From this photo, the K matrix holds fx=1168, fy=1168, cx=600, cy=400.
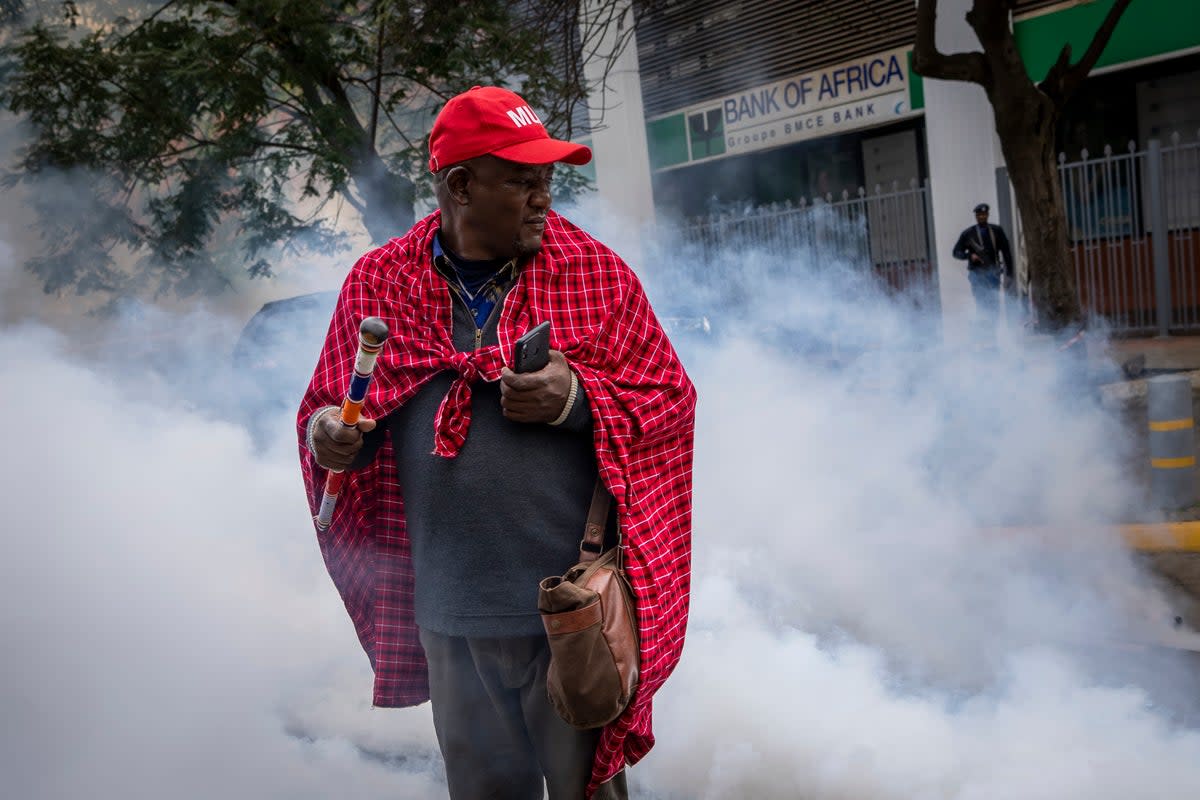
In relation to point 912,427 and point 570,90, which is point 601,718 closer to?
point 912,427

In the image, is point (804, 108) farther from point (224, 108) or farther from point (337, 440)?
point (337, 440)

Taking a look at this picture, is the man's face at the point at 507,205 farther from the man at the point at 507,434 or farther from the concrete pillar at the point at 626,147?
the concrete pillar at the point at 626,147

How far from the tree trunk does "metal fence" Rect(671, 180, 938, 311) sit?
11.3ft

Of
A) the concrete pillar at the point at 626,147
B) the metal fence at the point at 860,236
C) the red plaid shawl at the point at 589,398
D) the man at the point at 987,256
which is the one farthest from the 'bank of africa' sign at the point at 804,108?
the red plaid shawl at the point at 589,398

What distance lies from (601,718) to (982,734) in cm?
151

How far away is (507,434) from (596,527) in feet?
0.77

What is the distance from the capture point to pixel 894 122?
1265cm

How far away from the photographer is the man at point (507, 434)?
2102 millimetres

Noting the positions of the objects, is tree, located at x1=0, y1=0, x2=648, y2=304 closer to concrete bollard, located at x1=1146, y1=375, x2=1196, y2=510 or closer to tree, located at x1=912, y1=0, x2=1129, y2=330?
tree, located at x1=912, y1=0, x2=1129, y2=330

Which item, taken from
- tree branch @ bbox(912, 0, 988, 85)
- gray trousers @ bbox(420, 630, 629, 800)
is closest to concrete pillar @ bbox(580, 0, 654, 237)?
tree branch @ bbox(912, 0, 988, 85)

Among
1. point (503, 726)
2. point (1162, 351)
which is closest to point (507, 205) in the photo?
point (503, 726)

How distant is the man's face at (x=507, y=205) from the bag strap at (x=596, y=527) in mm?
482

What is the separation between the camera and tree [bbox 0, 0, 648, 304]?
24.3ft

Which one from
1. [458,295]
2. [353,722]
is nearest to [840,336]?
[353,722]
